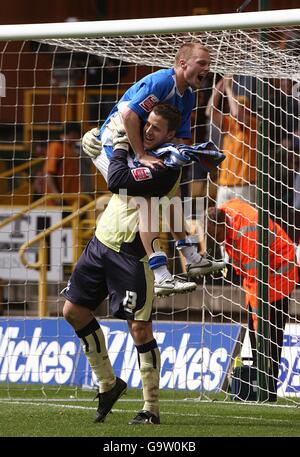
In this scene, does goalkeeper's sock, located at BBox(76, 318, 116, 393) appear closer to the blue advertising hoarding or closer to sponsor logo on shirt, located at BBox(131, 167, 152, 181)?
sponsor logo on shirt, located at BBox(131, 167, 152, 181)

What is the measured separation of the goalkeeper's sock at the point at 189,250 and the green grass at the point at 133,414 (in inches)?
43.2

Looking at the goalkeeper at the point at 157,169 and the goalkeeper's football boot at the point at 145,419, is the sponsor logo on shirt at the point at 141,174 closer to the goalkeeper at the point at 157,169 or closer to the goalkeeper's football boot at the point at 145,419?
the goalkeeper at the point at 157,169

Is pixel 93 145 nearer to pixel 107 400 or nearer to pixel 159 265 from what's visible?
pixel 159 265

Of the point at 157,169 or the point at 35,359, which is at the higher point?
the point at 157,169

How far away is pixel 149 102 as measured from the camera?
25.7ft

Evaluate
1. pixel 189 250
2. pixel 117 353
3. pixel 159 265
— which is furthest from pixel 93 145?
pixel 117 353

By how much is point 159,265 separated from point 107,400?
1.04 meters

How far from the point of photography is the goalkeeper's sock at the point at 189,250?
8.02 meters

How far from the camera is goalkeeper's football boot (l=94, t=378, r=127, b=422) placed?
7.96 meters

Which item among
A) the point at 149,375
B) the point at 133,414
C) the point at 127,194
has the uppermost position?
the point at 127,194

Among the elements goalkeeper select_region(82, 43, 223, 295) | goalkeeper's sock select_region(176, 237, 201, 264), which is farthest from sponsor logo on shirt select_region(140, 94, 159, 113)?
goalkeeper's sock select_region(176, 237, 201, 264)

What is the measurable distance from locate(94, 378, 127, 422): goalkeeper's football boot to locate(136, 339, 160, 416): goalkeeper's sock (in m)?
0.30

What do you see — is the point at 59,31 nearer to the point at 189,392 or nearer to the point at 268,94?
the point at 268,94

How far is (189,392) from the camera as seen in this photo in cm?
1088
